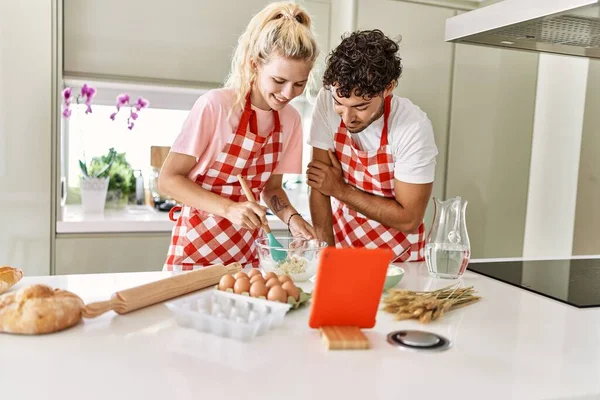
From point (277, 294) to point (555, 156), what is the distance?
207 cm

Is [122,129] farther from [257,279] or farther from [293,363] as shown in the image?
[293,363]

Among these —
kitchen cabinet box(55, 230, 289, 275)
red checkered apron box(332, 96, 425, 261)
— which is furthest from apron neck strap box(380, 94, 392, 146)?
kitchen cabinet box(55, 230, 289, 275)

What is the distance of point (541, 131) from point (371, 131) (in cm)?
144

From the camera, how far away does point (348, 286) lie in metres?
0.88

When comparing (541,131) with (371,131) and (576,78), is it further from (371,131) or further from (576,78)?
(371,131)

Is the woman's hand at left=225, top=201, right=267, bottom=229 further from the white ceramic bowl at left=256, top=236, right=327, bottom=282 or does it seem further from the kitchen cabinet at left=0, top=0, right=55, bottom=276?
the kitchen cabinet at left=0, top=0, right=55, bottom=276

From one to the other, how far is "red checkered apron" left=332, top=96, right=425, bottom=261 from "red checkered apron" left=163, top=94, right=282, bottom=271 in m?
0.24

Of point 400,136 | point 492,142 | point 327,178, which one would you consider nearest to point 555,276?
point 400,136

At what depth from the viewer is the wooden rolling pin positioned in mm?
914

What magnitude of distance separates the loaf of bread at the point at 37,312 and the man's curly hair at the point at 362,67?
0.81 meters

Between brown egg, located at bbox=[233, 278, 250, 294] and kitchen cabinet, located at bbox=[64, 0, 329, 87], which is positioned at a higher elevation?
kitchen cabinet, located at bbox=[64, 0, 329, 87]

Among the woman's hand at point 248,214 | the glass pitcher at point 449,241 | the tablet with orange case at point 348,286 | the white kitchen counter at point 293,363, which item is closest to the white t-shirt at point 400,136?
the glass pitcher at point 449,241

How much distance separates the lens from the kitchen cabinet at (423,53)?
245cm

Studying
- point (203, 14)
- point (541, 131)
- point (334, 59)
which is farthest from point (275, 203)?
point (541, 131)
